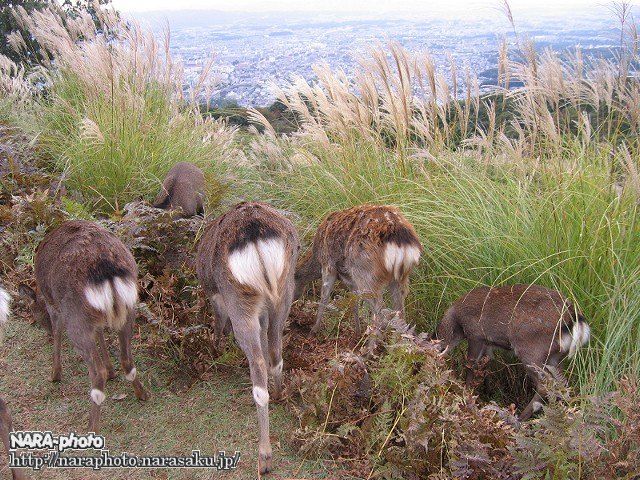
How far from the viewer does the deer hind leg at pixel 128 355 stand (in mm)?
4328

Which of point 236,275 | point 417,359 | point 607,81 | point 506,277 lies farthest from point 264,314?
point 607,81

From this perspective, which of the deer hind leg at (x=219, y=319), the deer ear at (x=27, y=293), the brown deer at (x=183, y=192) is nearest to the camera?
the deer hind leg at (x=219, y=319)

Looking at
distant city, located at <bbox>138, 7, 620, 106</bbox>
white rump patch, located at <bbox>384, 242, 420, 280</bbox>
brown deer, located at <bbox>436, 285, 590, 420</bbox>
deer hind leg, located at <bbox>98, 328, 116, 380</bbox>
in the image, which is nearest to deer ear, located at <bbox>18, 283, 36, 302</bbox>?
deer hind leg, located at <bbox>98, 328, 116, 380</bbox>

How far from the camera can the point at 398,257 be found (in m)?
4.48

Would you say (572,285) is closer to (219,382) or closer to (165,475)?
(219,382)

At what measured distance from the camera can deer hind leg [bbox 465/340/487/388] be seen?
4806 millimetres

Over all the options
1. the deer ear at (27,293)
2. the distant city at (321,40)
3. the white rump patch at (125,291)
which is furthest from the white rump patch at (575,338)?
the deer ear at (27,293)

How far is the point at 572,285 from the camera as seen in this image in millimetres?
4816

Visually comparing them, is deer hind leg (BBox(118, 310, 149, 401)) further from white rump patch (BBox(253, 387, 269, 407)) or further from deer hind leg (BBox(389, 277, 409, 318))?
deer hind leg (BBox(389, 277, 409, 318))

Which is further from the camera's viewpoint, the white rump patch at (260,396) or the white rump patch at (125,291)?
the white rump patch at (125,291)

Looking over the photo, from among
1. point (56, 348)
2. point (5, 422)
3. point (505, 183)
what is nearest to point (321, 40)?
point (505, 183)

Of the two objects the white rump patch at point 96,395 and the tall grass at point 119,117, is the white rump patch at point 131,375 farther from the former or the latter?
the tall grass at point 119,117

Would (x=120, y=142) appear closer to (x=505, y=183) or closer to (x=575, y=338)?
(x=505, y=183)

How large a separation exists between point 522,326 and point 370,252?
1.14 m
